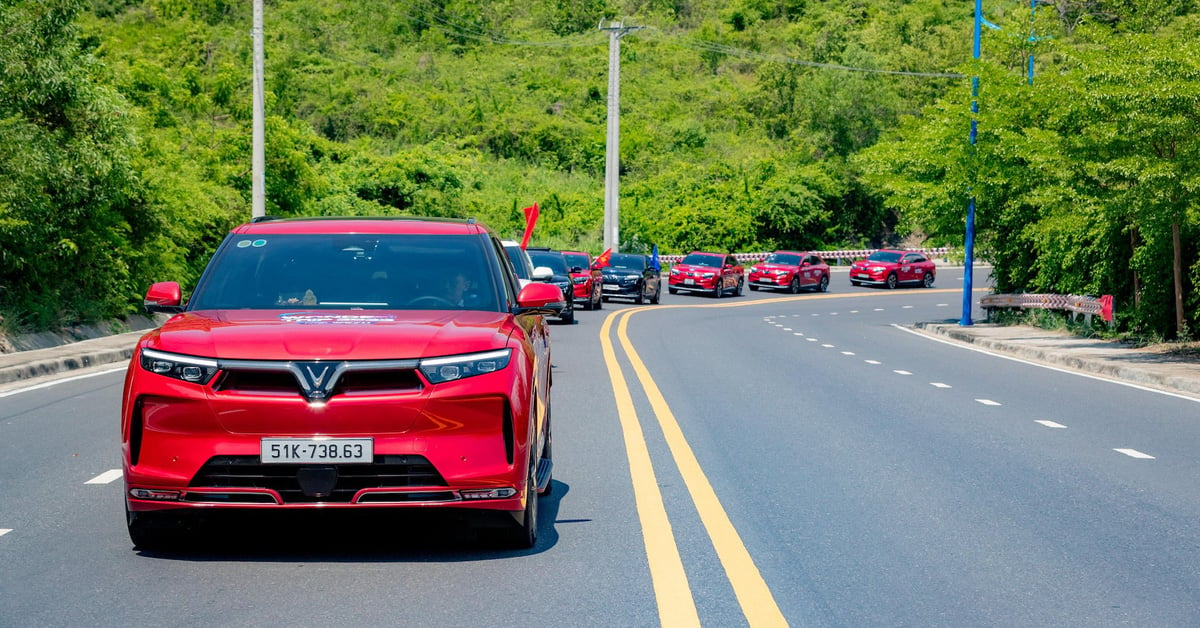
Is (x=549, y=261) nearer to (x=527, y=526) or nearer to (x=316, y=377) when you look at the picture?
(x=527, y=526)

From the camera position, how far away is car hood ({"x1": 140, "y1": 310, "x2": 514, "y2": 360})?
612 cm

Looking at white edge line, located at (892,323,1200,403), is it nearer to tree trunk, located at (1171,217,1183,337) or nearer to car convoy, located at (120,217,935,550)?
tree trunk, located at (1171,217,1183,337)

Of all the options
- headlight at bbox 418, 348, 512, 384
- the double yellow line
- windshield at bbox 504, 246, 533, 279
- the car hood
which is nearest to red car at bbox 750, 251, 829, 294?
windshield at bbox 504, 246, 533, 279

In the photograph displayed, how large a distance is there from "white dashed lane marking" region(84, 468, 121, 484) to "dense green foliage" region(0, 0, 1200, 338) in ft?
34.3

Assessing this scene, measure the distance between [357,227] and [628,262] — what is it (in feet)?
114

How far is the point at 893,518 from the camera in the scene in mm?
7770

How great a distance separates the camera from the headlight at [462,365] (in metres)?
6.21

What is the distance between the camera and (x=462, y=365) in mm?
6289

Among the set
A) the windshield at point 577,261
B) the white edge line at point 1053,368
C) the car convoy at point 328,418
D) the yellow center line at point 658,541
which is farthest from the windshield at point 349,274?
the windshield at point 577,261

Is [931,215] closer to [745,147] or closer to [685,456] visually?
[685,456]

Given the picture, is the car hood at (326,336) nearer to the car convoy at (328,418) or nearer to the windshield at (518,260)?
the car convoy at (328,418)

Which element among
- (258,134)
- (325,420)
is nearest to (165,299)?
(325,420)

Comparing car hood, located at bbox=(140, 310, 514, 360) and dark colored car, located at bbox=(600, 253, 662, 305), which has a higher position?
car hood, located at bbox=(140, 310, 514, 360)

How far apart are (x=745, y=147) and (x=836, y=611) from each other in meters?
81.3
